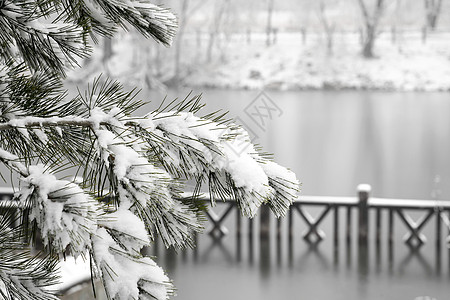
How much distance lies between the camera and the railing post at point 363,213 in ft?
15.5

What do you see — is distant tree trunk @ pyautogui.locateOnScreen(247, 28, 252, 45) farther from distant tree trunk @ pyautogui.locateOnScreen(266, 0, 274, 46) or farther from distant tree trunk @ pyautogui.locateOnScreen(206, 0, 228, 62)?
distant tree trunk @ pyautogui.locateOnScreen(206, 0, 228, 62)

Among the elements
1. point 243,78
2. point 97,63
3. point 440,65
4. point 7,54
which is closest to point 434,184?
point 440,65

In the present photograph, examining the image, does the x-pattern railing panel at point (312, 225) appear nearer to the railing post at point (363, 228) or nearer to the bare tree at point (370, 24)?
the railing post at point (363, 228)

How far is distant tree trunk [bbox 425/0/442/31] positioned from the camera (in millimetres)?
13422

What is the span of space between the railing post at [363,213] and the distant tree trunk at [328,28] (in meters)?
8.84

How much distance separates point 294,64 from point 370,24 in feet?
6.23

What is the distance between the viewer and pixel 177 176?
36.5 inches

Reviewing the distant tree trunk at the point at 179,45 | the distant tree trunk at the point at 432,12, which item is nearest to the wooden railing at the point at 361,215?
the distant tree trunk at the point at 179,45

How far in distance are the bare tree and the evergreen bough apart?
41.0 feet

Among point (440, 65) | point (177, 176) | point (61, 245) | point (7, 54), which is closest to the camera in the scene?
point (61, 245)

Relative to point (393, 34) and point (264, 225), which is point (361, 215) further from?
point (393, 34)

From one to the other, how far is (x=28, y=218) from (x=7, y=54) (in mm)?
377

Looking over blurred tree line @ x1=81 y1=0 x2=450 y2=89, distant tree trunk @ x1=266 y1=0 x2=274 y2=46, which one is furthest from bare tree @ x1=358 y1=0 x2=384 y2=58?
distant tree trunk @ x1=266 y1=0 x2=274 y2=46

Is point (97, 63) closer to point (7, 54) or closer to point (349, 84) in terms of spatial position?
point (349, 84)
